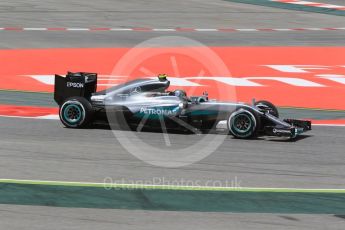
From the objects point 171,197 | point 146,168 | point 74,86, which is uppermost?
point 74,86

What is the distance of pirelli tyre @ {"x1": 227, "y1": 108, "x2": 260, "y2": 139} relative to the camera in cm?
1582

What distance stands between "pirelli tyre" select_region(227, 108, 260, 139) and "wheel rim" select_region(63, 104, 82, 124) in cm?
301

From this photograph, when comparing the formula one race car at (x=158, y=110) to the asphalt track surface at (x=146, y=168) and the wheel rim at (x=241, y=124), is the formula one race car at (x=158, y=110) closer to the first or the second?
the wheel rim at (x=241, y=124)

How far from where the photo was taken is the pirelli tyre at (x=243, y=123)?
1582 cm

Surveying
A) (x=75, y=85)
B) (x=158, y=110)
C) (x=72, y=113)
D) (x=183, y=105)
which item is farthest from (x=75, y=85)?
(x=183, y=105)

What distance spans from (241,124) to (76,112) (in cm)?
329

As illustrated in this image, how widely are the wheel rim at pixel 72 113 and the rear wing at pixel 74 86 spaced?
16.7 inches

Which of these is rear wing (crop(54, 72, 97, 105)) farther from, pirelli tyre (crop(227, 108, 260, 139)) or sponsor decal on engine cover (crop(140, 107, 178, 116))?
pirelli tyre (crop(227, 108, 260, 139))

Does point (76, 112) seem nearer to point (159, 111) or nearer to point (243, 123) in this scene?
point (159, 111)

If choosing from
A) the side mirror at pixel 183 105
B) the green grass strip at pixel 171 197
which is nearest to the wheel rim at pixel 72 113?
the side mirror at pixel 183 105

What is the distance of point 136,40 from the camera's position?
33.6m

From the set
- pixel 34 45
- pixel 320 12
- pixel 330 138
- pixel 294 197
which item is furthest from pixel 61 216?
pixel 320 12

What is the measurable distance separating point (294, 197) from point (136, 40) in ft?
73.3

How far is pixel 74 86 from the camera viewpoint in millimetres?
17281
